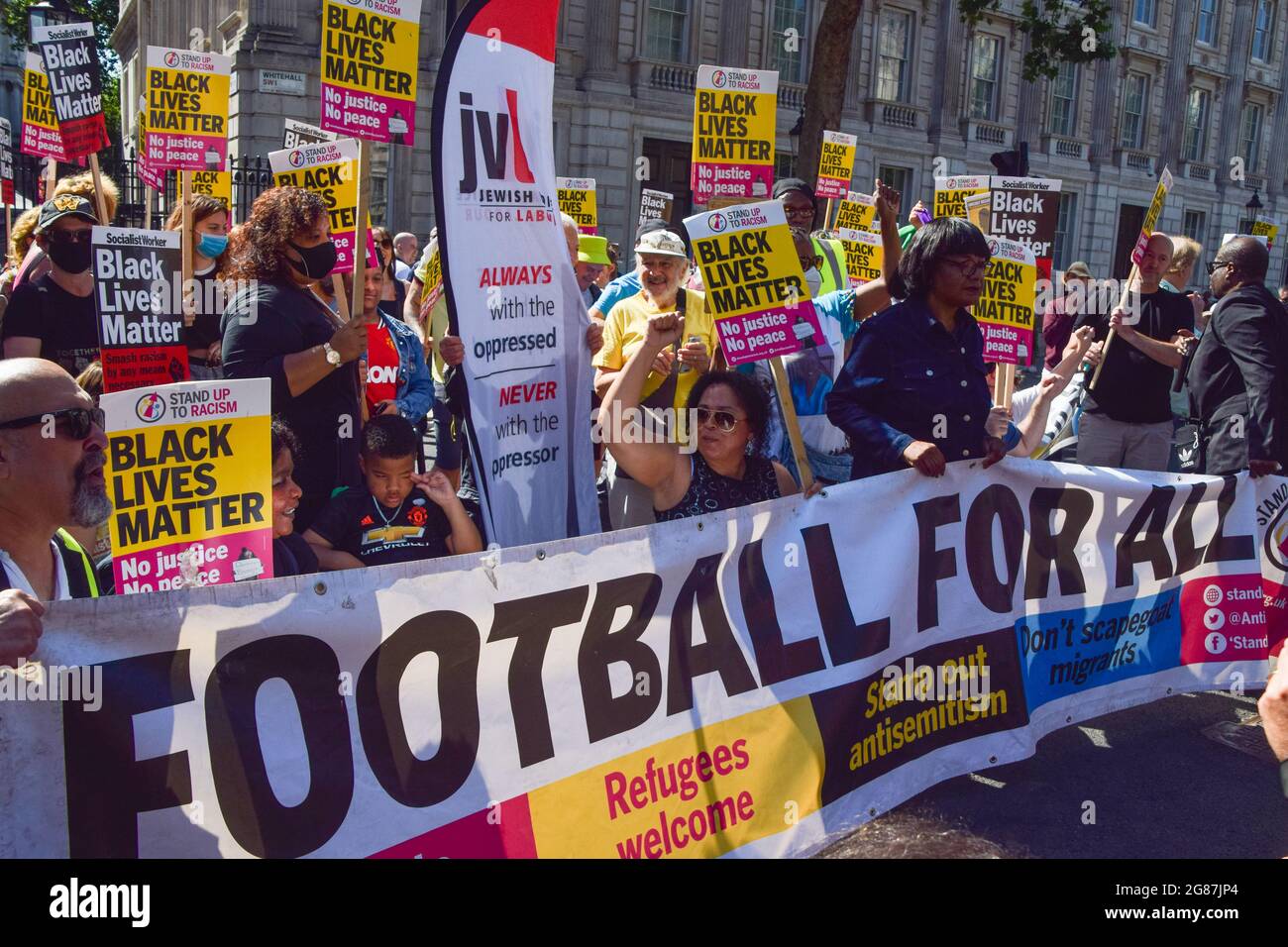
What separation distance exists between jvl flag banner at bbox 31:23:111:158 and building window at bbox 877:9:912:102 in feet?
79.7

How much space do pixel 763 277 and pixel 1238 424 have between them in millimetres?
2776

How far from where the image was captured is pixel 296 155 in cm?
564

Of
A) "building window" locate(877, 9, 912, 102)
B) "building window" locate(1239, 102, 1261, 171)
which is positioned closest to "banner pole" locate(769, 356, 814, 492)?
"building window" locate(877, 9, 912, 102)

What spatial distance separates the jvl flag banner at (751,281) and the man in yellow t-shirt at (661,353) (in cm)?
44

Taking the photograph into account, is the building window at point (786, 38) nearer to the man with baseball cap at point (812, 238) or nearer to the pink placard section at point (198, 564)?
the man with baseball cap at point (812, 238)

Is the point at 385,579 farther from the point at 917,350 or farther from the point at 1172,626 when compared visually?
the point at 1172,626

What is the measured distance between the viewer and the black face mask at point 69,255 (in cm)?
538

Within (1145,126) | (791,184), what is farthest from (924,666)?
(1145,126)

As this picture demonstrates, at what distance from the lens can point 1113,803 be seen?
13.4 ft

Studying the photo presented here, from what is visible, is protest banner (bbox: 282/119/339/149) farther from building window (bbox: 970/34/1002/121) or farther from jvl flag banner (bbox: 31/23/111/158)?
building window (bbox: 970/34/1002/121)

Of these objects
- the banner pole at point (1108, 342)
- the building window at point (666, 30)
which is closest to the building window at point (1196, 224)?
the building window at point (666, 30)

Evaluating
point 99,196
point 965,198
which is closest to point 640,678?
point 99,196
